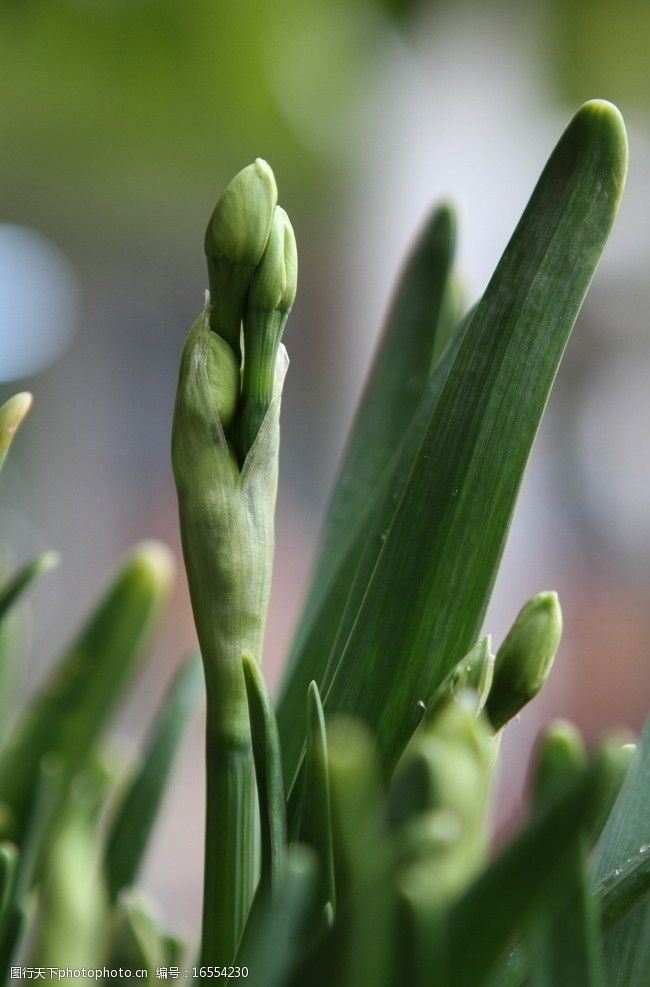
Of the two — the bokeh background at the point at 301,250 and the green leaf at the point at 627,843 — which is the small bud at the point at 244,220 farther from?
the bokeh background at the point at 301,250

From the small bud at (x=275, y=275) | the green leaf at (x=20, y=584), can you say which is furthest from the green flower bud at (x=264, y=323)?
the green leaf at (x=20, y=584)

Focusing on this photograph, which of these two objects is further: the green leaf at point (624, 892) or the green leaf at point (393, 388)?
the green leaf at point (393, 388)

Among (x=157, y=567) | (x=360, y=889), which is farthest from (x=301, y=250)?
(x=360, y=889)

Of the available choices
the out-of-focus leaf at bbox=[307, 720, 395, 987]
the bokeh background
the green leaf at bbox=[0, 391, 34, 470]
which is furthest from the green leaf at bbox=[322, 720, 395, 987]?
the bokeh background

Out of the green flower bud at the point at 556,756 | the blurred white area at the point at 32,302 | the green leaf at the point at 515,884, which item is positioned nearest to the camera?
the green leaf at the point at 515,884

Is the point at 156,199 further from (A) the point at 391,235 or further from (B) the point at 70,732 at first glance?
(B) the point at 70,732

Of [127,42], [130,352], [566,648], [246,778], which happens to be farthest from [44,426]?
[246,778]

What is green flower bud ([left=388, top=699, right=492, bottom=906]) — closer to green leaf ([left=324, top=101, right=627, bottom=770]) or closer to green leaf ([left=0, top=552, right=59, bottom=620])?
green leaf ([left=324, top=101, right=627, bottom=770])
